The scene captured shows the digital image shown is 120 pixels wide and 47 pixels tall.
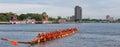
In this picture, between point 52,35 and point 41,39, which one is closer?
point 41,39

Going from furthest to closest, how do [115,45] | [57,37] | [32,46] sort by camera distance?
1. [57,37]
2. [115,45]
3. [32,46]

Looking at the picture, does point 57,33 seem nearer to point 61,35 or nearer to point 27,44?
point 61,35

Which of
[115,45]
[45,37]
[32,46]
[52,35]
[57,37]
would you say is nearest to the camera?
[32,46]

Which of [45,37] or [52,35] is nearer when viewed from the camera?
[45,37]

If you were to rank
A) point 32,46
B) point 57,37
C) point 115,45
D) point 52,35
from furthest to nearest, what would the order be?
point 57,37
point 52,35
point 115,45
point 32,46

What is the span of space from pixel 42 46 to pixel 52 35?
1466cm

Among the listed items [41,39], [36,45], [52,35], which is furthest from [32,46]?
[52,35]

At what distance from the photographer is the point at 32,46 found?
53.3 meters

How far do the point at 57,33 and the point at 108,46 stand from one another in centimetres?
2104

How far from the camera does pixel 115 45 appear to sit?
56969 millimetres

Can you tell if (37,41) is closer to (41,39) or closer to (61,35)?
(41,39)

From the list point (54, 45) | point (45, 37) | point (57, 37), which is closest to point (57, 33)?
point (57, 37)

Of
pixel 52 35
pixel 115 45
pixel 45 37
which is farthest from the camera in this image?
pixel 52 35

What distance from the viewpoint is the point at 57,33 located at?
7494cm
